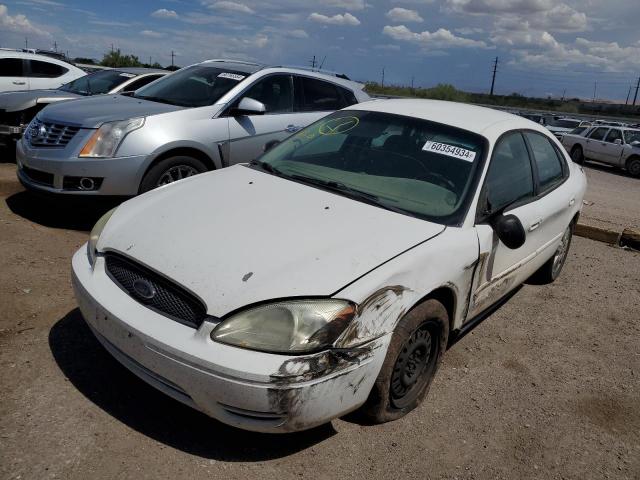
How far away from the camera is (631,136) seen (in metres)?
17.9

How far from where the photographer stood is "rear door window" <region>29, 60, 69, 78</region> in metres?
10.8

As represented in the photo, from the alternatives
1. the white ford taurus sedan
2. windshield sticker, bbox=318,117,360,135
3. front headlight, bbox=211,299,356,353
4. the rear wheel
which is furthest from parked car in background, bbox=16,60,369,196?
the rear wheel

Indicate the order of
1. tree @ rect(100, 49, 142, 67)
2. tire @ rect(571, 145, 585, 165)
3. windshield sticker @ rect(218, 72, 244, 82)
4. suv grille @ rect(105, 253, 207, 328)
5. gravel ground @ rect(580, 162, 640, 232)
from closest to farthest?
1. suv grille @ rect(105, 253, 207, 328)
2. windshield sticker @ rect(218, 72, 244, 82)
3. gravel ground @ rect(580, 162, 640, 232)
4. tire @ rect(571, 145, 585, 165)
5. tree @ rect(100, 49, 142, 67)

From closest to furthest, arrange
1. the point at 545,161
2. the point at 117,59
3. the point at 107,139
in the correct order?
the point at 545,161, the point at 107,139, the point at 117,59

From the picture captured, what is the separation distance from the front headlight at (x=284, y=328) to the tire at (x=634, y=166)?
58.8 feet

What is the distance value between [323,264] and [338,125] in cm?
182

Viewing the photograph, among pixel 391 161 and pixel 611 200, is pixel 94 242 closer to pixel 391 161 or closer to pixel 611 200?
pixel 391 161

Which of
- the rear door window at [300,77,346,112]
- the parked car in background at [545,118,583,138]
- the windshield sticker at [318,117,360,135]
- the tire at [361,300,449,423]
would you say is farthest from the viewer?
the parked car in background at [545,118,583,138]

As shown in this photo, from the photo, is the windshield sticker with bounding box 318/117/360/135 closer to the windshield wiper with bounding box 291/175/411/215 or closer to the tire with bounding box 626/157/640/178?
the windshield wiper with bounding box 291/175/411/215

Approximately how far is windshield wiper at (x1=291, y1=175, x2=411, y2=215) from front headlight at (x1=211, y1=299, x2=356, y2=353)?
100 cm

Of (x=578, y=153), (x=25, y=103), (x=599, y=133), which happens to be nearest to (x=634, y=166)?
(x=599, y=133)

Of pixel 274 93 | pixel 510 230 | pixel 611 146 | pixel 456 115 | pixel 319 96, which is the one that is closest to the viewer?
pixel 510 230

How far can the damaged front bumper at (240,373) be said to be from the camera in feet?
7.47

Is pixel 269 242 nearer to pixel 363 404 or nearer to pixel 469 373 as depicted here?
pixel 363 404
